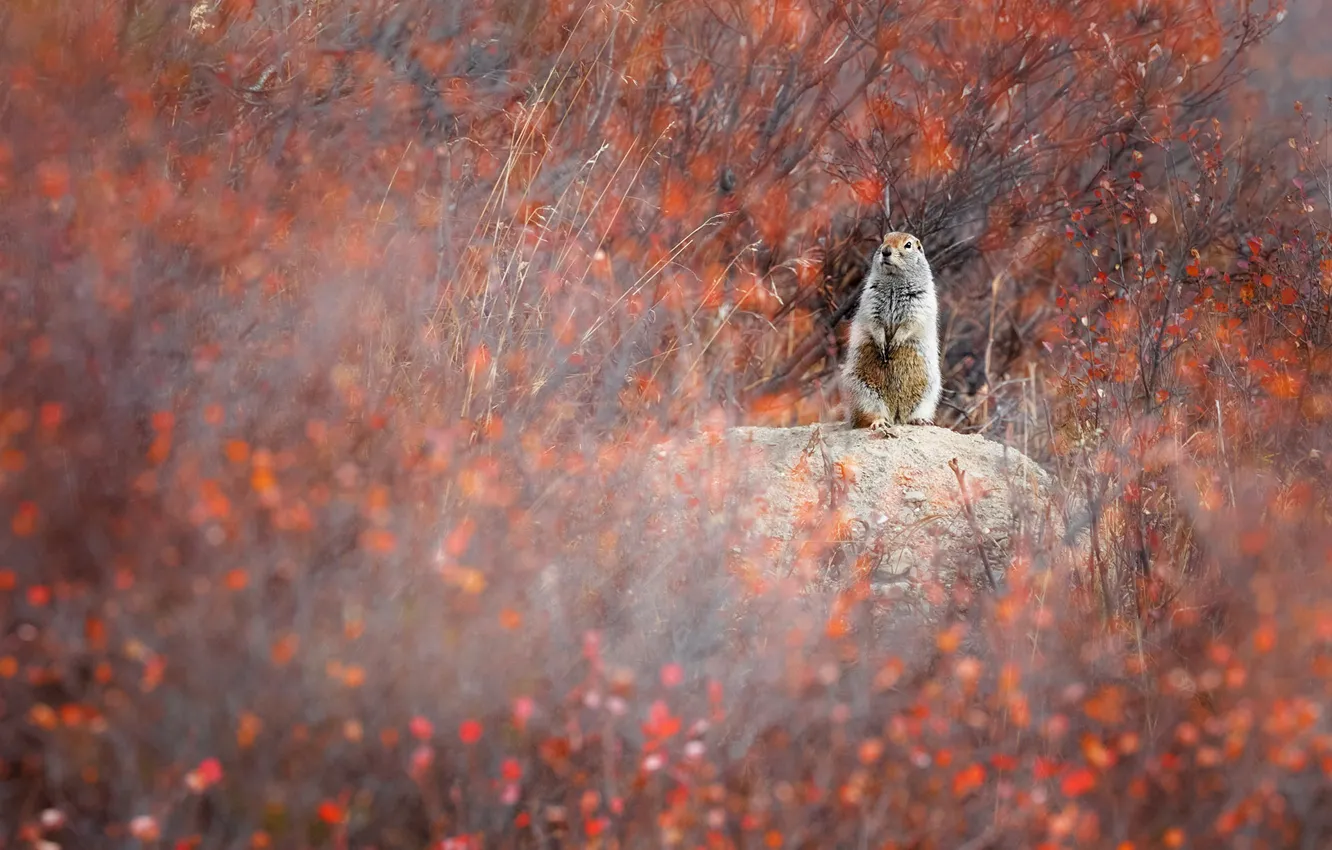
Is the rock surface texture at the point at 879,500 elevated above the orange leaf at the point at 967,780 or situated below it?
below

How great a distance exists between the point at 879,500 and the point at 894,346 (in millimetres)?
1090

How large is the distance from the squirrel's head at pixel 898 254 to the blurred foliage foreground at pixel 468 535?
2.77 ft

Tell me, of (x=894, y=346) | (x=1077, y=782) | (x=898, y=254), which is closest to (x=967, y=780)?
(x=1077, y=782)

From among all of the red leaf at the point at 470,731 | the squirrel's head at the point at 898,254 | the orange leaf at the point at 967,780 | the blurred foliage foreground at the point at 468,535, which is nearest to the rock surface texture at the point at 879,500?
the blurred foliage foreground at the point at 468,535

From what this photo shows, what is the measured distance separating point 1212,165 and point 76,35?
183 inches

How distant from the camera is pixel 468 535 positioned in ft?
Answer: 10.9

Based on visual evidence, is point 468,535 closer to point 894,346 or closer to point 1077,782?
point 1077,782

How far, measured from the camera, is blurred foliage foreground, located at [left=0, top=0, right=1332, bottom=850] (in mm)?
2898

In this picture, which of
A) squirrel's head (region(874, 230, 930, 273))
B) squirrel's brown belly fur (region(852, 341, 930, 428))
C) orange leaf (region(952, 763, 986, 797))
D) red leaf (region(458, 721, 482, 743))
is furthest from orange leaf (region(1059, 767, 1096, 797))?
squirrel's head (region(874, 230, 930, 273))

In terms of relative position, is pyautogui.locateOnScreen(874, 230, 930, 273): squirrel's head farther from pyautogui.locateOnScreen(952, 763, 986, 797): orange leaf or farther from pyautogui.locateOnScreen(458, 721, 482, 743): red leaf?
pyautogui.locateOnScreen(458, 721, 482, 743): red leaf

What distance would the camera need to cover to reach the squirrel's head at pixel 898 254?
639 cm

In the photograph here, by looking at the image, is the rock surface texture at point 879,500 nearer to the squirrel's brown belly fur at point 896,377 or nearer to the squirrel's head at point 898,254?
the squirrel's brown belly fur at point 896,377

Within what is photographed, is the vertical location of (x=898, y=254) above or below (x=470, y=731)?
above

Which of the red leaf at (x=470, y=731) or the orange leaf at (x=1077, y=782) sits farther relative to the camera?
the orange leaf at (x=1077, y=782)
